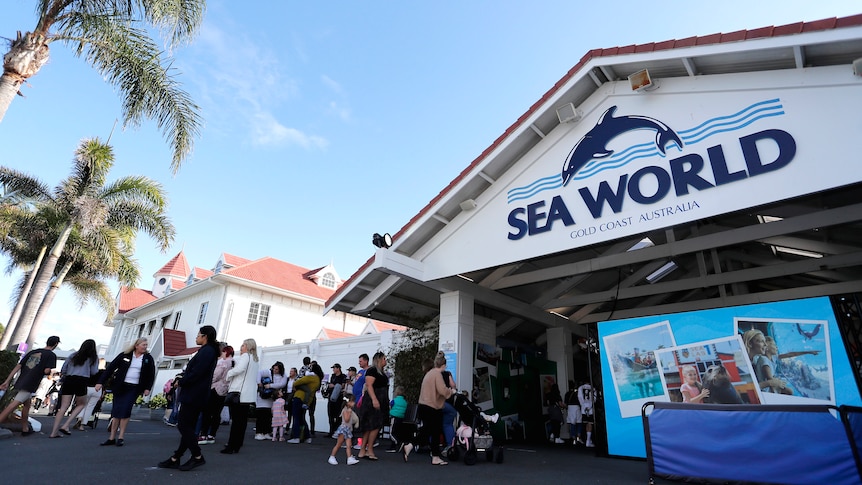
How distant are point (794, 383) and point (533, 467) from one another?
3.86 metres

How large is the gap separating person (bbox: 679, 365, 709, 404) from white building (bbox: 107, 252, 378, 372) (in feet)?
61.7

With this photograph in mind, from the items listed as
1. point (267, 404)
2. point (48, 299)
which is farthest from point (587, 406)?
point (48, 299)

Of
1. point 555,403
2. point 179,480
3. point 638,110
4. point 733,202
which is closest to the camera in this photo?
point 179,480

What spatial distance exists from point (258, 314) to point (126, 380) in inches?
698

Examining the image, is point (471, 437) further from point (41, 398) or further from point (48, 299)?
point (48, 299)

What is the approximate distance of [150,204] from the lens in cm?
1884

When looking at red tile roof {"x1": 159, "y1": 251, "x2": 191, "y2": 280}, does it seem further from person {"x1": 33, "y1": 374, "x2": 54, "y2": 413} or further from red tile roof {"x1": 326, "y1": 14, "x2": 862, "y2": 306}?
red tile roof {"x1": 326, "y1": 14, "x2": 862, "y2": 306}

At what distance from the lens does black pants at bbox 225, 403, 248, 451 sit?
6.88 m

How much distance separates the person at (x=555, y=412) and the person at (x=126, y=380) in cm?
943

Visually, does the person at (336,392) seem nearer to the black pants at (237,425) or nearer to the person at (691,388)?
the black pants at (237,425)

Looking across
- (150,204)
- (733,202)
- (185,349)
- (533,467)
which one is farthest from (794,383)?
(185,349)

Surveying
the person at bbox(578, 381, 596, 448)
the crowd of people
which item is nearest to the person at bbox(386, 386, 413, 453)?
the crowd of people

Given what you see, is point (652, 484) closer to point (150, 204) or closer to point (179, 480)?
point (179, 480)

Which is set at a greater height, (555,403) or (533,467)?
(555,403)
